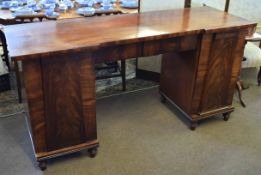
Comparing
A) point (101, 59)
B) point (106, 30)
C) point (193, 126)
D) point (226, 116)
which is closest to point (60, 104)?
point (101, 59)

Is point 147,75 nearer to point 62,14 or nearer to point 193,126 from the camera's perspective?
point 193,126

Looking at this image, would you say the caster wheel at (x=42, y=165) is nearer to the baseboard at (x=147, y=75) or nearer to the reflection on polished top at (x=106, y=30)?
the reflection on polished top at (x=106, y=30)

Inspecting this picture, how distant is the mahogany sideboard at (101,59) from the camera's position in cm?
177

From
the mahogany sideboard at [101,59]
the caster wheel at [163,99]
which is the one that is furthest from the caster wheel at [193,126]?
the caster wheel at [163,99]

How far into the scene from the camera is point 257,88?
10.3ft

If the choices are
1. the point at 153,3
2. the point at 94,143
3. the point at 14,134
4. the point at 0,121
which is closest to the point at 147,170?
the point at 94,143

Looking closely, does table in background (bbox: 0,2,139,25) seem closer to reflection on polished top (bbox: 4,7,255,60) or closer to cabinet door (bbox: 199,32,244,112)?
reflection on polished top (bbox: 4,7,255,60)

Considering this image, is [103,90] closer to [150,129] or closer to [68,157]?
[150,129]

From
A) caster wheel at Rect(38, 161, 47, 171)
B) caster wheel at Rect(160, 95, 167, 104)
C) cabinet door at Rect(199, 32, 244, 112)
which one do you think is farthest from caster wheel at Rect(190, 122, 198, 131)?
caster wheel at Rect(38, 161, 47, 171)

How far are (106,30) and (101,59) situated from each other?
0.23 metres

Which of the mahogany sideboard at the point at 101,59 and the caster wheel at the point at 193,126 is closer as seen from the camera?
the mahogany sideboard at the point at 101,59

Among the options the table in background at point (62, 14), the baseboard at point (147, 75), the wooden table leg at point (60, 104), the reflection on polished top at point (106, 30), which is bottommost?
the baseboard at point (147, 75)

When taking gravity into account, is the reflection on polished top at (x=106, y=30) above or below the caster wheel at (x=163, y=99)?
above

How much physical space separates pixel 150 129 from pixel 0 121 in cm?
124
